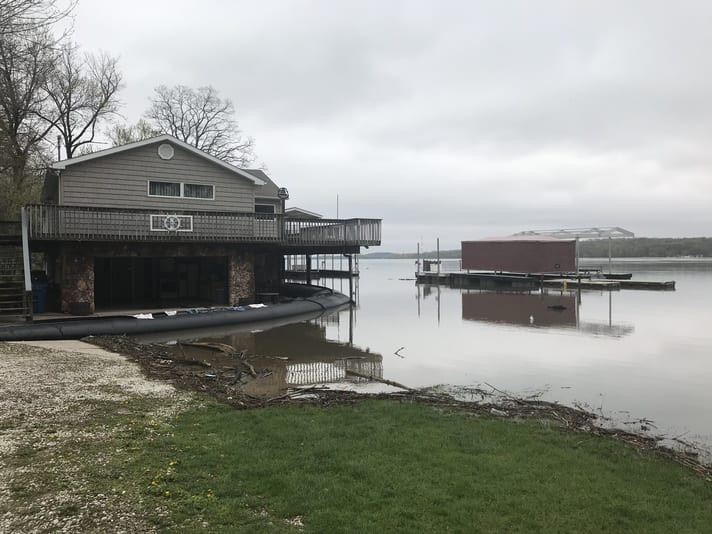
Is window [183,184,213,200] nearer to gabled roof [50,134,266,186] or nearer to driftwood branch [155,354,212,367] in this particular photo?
gabled roof [50,134,266,186]

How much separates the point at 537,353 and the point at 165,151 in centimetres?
1405

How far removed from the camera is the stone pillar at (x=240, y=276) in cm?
1911

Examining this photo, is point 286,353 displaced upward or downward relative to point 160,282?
downward

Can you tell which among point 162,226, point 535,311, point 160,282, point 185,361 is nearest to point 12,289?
point 162,226

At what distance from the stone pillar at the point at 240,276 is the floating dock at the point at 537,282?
22.4 m

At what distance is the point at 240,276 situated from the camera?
63.5 ft

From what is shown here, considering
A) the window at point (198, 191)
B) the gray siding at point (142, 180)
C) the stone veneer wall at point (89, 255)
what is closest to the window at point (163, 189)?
the gray siding at point (142, 180)

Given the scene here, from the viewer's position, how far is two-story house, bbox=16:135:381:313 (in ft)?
53.2

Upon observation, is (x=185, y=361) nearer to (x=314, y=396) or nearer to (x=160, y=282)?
(x=314, y=396)

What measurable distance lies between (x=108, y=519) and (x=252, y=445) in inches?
70.0

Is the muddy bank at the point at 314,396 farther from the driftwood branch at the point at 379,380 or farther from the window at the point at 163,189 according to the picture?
the window at the point at 163,189

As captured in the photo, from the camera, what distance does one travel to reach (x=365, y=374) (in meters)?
10.4

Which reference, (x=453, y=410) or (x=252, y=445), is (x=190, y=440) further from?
(x=453, y=410)

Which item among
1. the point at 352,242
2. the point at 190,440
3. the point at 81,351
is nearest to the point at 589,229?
the point at 352,242
